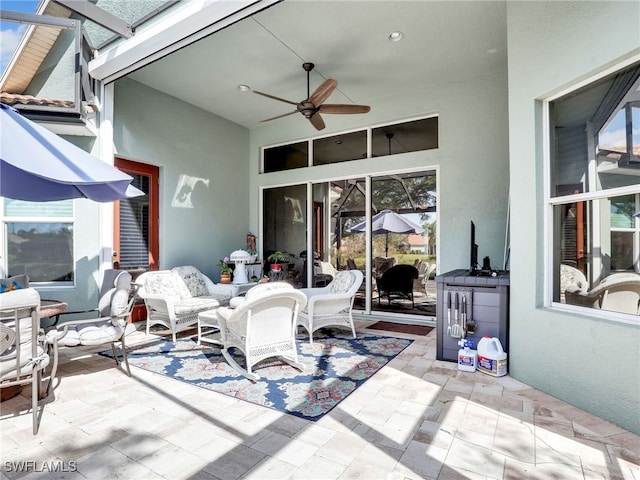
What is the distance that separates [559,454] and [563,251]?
1548mm

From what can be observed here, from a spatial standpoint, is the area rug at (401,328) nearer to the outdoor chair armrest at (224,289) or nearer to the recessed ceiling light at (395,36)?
the outdoor chair armrest at (224,289)

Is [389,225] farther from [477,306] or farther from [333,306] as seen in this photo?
[477,306]

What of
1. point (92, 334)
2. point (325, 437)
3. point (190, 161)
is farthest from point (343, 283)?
point (190, 161)

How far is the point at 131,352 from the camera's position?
155 inches

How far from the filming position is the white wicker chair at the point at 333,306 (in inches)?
168

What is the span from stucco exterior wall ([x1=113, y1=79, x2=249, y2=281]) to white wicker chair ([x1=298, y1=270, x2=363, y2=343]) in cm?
268

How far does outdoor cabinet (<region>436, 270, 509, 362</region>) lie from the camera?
11.0 ft

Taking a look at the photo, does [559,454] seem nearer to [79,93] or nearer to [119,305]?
[119,305]

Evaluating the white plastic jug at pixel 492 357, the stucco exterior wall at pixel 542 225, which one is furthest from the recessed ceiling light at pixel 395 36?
the white plastic jug at pixel 492 357

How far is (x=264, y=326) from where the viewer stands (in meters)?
3.25

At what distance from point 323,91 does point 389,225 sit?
2.50m

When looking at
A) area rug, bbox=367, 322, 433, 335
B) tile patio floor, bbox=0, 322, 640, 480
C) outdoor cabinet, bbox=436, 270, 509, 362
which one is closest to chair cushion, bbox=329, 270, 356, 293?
area rug, bbox=367, 322, 433, 335

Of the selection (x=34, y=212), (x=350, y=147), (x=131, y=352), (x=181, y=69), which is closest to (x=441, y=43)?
(x=350, y=147)

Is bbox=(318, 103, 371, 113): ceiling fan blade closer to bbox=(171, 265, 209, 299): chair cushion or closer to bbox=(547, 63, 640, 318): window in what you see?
bbox=(547, 63, 640, 318): window
